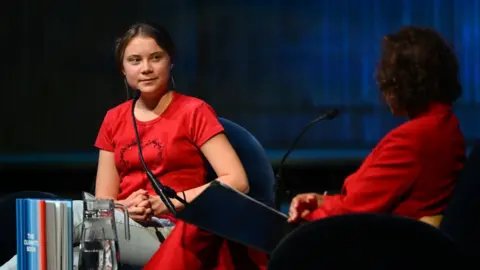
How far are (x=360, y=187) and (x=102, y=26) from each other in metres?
2.99

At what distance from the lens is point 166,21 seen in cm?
451

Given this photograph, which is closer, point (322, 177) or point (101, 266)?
point (101, 266)

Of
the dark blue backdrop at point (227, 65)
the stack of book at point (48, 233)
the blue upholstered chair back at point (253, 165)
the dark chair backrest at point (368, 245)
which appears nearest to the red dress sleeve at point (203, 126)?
the blue upholstered chair back at point (253, 165)

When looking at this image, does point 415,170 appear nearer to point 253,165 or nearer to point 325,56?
point 253,165

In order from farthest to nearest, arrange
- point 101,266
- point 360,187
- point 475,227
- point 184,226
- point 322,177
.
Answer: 1. point 322,177
2. point 184,226
3. point 360,187
4. point 475,227
5. point 101,266

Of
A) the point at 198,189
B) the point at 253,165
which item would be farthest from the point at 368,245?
the point at 253,165

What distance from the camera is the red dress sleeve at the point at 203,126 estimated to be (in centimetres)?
234

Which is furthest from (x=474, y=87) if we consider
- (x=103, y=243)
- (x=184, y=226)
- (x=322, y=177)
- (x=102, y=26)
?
(x=103, y=243)

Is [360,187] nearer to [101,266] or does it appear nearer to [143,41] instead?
[101,266]

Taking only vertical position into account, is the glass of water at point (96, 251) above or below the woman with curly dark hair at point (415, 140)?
below

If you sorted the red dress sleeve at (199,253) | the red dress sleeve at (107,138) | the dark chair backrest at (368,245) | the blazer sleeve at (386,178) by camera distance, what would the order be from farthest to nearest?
the red dress sleeve at (107,138), the red dress sleeve at (199,253), the blazer sleeve at (386,178), the dark chair backrest at (368,245)

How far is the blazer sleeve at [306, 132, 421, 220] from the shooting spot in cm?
175

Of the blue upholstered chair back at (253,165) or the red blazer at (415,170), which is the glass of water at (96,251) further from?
the blue upholstered chair back at (253,165)

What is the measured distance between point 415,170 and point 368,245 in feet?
0.76
